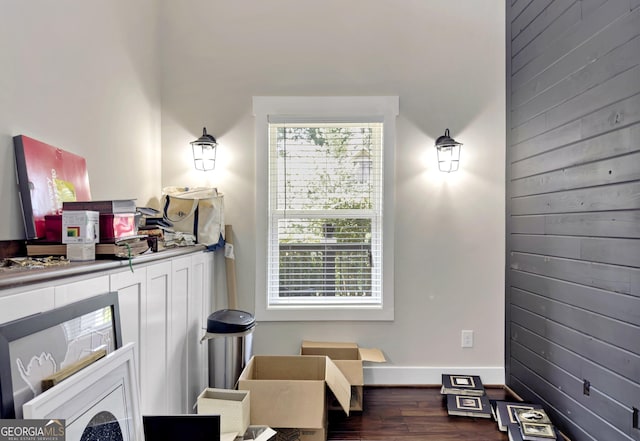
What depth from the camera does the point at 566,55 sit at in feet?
6.82

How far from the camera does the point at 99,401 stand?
1111mm

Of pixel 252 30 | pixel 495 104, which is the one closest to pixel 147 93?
pixel 252 30

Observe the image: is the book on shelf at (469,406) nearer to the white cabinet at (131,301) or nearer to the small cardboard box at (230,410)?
the small cardboard box at (230,410)

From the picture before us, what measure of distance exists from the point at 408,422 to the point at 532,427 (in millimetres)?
705

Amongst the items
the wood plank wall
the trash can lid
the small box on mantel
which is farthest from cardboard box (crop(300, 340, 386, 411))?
the small box on mantel

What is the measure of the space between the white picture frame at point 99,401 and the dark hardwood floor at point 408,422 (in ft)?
4.25

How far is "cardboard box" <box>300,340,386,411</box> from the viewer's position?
7.80 ft

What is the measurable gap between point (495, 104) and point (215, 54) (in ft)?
7.26

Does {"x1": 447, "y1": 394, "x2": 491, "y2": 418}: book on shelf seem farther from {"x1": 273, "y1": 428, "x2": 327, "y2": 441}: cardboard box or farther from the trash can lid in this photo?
the trash can lid

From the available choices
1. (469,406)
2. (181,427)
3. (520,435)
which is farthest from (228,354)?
(520,435)

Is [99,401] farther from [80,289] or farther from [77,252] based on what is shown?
[77,252]

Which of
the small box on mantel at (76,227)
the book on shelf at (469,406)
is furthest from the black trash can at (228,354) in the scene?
the book on shelf at (469,406)

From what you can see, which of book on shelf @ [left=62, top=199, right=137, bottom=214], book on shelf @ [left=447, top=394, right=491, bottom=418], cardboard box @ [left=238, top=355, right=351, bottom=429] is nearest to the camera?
book on shelf @ [left=62, top=199, right=137, bottom=214]

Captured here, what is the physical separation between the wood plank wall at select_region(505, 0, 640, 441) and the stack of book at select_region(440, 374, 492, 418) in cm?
31
